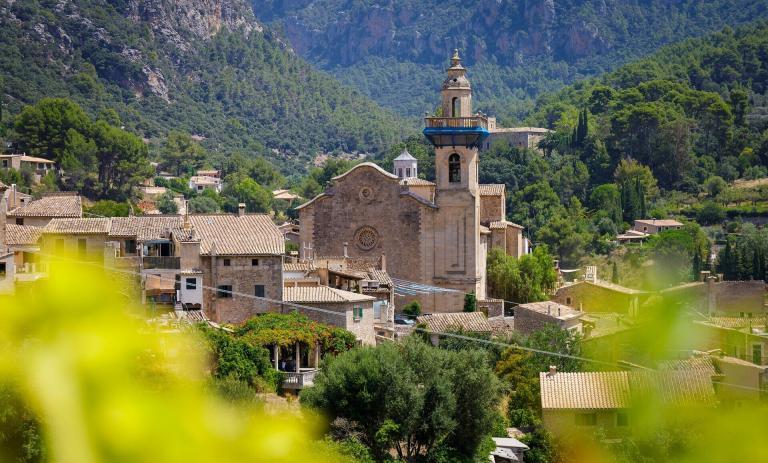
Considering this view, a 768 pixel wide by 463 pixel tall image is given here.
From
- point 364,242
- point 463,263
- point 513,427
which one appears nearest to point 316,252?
point 364,242

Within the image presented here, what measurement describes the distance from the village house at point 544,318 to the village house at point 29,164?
35995mm

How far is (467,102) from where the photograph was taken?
4256cm

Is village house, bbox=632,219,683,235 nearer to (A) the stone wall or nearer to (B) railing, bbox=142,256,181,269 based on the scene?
(A) the stone wall

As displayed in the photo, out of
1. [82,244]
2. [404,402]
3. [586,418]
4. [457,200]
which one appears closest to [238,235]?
[82,244]

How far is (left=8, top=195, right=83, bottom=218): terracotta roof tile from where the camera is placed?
38.6m

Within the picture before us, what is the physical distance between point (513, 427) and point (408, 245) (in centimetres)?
1358

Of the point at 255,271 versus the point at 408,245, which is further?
the point at 408,245

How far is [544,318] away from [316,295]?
875 cm

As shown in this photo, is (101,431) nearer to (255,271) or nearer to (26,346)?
(26,346)

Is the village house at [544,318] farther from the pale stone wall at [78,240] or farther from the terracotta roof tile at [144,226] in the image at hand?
the pale stone wall at [78,240]

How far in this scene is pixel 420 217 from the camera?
41875mm

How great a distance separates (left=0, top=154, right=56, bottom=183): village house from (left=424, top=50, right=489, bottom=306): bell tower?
3173 cm

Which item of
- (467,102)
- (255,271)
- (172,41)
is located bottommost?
(255,271)

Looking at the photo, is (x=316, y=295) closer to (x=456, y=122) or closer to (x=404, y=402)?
(x=404, y=402)
